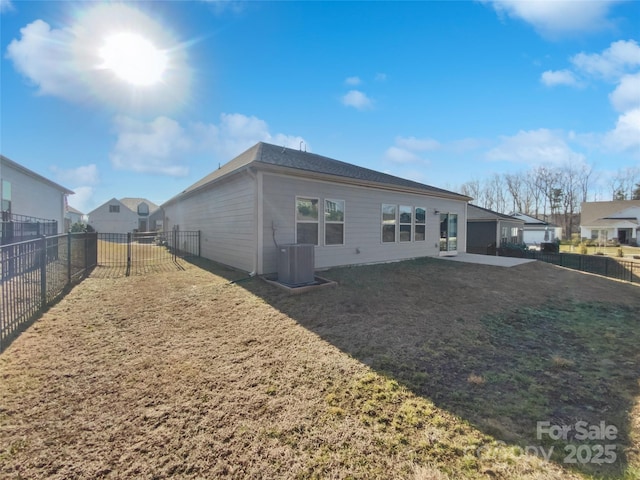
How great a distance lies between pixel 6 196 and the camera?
1324 centimetres

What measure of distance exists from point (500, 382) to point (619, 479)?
1.12m

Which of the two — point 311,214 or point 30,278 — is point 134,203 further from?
point 30,278

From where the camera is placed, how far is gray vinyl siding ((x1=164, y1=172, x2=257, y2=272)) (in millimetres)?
7720

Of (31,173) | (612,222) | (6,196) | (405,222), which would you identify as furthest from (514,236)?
(31,173)

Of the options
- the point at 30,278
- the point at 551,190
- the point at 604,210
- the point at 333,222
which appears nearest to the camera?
the point at 30,278

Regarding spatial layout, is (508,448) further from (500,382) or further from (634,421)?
(634,421)

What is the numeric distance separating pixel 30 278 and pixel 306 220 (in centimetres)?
585

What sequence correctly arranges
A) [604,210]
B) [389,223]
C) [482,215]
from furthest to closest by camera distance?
[604,210]
[482,215]
[389,223]

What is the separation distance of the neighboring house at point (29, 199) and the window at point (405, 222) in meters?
12.4

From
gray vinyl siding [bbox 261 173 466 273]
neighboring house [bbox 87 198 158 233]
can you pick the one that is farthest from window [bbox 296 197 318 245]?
neighboring house [bbox 87 198 158 233]

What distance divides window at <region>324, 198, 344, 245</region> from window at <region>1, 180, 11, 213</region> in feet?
50.2

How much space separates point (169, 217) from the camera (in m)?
19.0

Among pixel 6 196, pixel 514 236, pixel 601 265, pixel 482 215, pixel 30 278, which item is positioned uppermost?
pixel 6 196

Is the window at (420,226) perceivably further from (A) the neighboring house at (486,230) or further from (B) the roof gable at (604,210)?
(B) the roof gable at (604,210)
